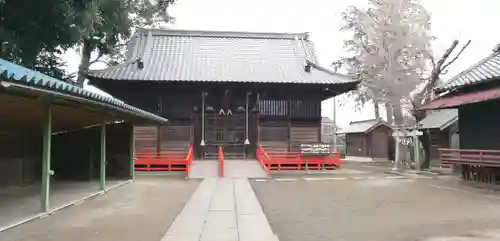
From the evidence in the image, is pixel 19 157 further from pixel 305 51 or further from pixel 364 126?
pixel 364 126

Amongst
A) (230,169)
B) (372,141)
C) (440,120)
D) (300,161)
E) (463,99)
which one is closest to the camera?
(463,99)

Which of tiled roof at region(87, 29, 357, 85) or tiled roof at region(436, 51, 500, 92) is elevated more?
tiled roof at region(87, 29, 357, 85)

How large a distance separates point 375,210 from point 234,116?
1492 cm

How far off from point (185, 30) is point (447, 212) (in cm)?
2285

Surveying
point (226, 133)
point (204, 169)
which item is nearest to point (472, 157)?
point (204, 169)

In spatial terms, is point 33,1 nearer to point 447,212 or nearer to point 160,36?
point 447,212

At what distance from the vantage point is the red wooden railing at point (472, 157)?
45.0 feet

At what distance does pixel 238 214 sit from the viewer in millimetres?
8859

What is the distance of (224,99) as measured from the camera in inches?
935

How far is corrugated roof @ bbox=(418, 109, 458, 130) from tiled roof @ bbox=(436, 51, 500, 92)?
28.7 feet

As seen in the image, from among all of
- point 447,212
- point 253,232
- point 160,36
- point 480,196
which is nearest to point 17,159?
point 253,232

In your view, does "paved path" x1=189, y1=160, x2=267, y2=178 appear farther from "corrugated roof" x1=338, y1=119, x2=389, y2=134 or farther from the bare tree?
"corrugated roof" x1=338, y1=119, x2=389, y2=134

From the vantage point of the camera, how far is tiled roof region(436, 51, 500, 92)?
14390 millimetres

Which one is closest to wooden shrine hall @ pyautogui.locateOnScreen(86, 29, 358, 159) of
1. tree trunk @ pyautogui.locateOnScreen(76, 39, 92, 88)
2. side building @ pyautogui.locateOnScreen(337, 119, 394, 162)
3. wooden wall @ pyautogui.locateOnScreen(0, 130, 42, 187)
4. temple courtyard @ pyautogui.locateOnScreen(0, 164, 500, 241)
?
tree trunk @ pyautogui.locateOnScreen(76, 39, 92, 88)
